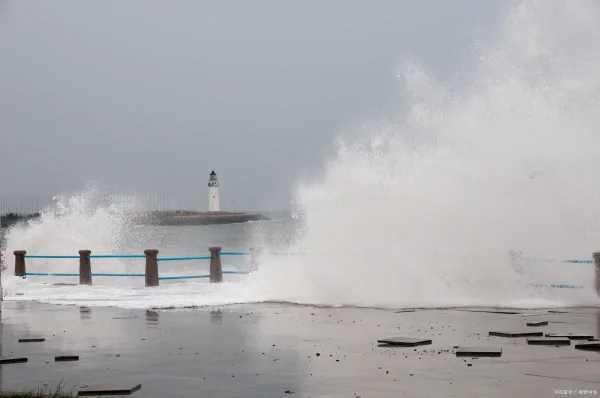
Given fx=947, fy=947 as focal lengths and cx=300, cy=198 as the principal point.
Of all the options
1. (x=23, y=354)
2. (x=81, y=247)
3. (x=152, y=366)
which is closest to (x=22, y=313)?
(x=23, y=354)

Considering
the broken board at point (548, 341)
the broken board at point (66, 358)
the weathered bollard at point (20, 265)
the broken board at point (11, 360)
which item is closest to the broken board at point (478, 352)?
the broken board at point (548, 341)

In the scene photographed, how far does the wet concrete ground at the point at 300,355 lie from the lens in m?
9.29

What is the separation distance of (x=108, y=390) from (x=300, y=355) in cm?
319

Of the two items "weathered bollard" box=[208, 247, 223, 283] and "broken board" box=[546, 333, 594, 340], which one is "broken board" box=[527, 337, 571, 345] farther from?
"weathered bollard" box=[208, 247, 223, 283]

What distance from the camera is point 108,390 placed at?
9133 mm

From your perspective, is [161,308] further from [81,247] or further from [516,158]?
[81,247]

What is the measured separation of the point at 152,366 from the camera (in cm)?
1109

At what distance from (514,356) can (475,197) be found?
37.3 ft

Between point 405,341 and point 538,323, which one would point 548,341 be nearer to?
point 405,341

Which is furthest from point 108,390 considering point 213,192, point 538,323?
point 213,192

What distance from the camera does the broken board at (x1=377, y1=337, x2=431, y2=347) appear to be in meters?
12.4

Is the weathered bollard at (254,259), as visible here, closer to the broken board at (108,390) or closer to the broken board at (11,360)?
the broken board at (11,360)

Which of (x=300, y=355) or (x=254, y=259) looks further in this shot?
(x=254, y=259)

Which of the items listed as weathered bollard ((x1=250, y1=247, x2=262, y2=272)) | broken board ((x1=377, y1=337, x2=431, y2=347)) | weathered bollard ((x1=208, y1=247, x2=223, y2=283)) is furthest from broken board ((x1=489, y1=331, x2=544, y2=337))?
weathered bollard ((x1=250, y1=247, x2=262, y2=272))
